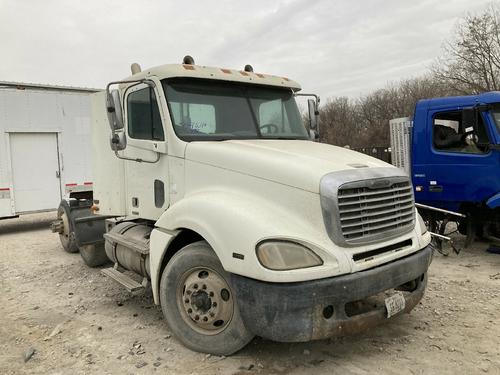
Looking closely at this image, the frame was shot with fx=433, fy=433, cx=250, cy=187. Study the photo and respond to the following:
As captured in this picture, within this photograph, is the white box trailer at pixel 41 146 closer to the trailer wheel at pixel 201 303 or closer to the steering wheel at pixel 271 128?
the steering wheel at pixel 271 128

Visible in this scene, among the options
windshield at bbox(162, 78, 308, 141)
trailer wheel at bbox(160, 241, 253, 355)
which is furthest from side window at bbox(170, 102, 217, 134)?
trailer wheel at bbox(160, 241, 253, 355)

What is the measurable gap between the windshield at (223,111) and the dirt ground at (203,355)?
2.14m

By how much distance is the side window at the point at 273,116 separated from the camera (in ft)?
16.4

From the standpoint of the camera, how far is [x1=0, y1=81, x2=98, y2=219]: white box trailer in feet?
34.3

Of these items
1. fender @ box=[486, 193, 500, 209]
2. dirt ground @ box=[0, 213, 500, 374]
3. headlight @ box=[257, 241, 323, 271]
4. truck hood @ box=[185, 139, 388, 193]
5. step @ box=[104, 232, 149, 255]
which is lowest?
dirt ground @ box=[0, 213, 500, 374]

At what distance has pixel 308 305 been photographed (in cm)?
320

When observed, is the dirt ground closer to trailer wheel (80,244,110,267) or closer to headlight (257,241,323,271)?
trailer wheel (80,244,110,267)

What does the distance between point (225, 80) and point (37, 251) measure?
629 cm

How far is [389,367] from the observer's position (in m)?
3.58

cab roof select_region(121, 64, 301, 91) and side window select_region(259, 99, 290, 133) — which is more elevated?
cab roof select_region(121, 64, 301, 91)

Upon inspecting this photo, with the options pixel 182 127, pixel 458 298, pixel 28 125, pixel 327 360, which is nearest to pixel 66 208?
pixel 28 125

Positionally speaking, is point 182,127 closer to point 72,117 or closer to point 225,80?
point 225,80

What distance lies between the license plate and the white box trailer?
26.5 ft

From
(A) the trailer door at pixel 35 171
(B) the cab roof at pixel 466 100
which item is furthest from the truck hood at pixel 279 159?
(A) the trailer door at pixel 35 171
